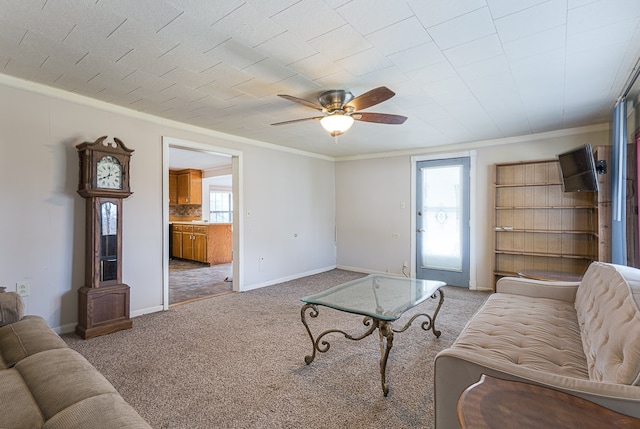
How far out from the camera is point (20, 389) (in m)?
1.23

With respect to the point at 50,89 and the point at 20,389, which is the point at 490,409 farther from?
the point at 50,89

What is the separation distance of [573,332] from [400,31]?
2.15 m

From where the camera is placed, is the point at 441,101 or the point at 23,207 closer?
the point at 23,207

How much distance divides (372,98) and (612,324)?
1.97 metres

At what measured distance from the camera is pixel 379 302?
247 centimetres

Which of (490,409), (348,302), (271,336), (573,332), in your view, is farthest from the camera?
(271,336)

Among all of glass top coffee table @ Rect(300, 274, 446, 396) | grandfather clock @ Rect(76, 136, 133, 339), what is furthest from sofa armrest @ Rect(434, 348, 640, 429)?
grandfather clock @ Rect(76, 136, 133, 339)

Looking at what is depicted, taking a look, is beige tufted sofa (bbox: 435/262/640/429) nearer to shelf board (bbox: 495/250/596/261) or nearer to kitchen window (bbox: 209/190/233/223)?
shelf board (bbox: 495/250/596/261)

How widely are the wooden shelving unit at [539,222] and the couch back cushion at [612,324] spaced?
241cm

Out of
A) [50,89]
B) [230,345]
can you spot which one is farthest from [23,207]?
[230,345]

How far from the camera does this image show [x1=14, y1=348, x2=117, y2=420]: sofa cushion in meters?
1.15

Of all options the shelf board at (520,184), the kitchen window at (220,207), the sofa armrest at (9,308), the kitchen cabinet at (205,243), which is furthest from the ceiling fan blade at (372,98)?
the kitchen window at (220,207)

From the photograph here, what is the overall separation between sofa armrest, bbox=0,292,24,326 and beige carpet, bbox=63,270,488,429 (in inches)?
29.0

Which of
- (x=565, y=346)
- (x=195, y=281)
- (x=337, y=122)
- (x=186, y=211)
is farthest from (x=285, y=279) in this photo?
(x=186, y=211)
